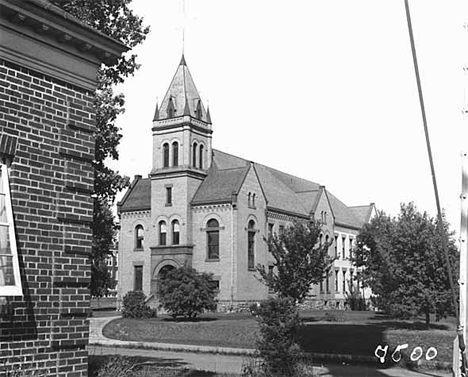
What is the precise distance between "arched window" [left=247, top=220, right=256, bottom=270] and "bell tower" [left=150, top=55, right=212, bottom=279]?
469 centimetres

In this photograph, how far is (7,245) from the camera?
8367mm

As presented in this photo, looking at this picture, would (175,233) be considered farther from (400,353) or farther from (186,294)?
(400,353)

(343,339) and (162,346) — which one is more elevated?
(343,339)

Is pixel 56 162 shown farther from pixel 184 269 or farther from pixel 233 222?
pixel 233 222

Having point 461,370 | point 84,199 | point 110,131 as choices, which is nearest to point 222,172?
point 110,131

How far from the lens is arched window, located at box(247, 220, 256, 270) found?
49.8 metres

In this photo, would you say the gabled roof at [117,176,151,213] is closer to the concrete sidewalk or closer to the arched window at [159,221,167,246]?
the arched window at [159,221,167,246]

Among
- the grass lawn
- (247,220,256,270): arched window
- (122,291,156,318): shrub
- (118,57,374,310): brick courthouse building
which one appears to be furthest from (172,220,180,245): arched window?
the grass lawn

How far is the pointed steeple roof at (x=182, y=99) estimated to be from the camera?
50219mm

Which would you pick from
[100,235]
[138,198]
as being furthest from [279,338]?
[138,198]

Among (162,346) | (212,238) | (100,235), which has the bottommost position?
(162,346)

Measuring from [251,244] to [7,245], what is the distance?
42.4 m

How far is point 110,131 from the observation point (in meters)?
17.3

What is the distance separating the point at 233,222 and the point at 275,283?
11.7m
